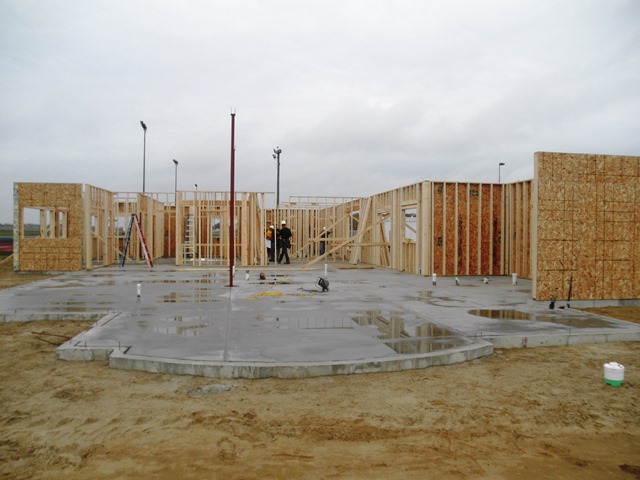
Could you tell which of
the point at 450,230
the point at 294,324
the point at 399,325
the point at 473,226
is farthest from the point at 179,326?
the point at 473,226

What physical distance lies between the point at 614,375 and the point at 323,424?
12.5ft

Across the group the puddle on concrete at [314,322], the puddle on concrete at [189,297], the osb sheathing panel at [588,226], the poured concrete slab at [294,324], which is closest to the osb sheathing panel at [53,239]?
the poured concrete slab at [294,324]

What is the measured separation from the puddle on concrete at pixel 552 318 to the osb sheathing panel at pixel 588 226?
222 cm

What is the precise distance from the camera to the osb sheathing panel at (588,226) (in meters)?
11.9

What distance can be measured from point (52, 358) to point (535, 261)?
35.1 feet

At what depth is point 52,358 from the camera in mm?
6844

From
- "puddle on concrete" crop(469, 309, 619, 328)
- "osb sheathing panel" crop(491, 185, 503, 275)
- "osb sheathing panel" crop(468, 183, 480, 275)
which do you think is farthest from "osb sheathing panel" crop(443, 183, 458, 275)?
"puddle on concrete" crop(469, 309, 619, 328)

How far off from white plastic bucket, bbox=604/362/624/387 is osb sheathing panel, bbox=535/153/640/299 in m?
6.22

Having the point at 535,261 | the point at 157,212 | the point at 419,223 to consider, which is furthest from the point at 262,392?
the point at 157,212

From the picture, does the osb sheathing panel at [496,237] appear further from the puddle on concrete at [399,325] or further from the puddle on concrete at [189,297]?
the puddle on concrete at [189,297]

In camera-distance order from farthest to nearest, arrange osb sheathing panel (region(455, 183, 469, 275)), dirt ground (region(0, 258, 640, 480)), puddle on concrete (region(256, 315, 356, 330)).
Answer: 1. osb sheathing panel (region(455, 183, 469, 275))
2. puddle on concrete (region(256, 315, 356, 330))
3. dirt ground (region(0, 258, 640, 480))

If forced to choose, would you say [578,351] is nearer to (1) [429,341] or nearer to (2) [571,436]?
(1) [429,341]

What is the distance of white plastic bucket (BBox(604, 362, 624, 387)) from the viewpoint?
5.81 m

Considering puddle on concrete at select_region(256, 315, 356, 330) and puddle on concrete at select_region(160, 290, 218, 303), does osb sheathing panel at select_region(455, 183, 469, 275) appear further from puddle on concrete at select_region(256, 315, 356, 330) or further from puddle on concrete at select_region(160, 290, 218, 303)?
puddle on concrete at select_region(256, 315, 356, 330)
